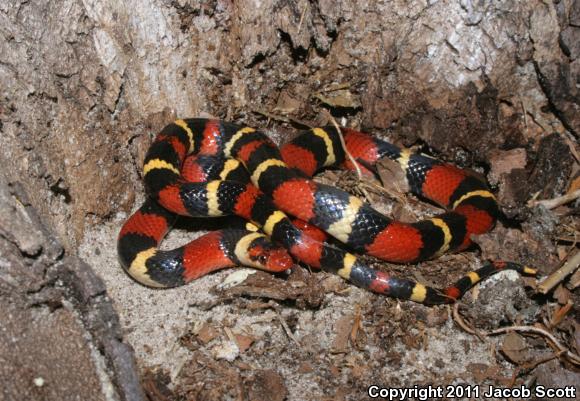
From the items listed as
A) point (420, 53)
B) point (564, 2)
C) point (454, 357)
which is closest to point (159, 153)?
point (420, 53)

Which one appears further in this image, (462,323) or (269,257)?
(269,257)

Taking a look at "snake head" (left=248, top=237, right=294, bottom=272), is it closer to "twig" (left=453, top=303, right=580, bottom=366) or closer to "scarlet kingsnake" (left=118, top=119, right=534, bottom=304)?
"scarlet kingsnake" (left=118, top=119, right=534, bottom=304)

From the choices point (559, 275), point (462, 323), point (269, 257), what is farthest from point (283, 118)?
point (559, 275)

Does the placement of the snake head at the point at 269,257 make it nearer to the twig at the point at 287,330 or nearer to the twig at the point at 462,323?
the twig at the point at 287,330

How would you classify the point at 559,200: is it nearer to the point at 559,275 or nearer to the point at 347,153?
the point at 559,275

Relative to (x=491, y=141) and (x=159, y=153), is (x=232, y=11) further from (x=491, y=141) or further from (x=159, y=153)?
(x=491, y=141)

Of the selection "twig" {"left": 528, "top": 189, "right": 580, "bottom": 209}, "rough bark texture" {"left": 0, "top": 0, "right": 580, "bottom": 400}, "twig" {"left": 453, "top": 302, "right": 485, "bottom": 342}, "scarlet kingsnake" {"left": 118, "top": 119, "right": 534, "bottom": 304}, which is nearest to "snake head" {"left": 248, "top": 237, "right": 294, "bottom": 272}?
"scarlet kingsnake" {"left": 118, "top": 119, "right": 534, "bottom": 304}
